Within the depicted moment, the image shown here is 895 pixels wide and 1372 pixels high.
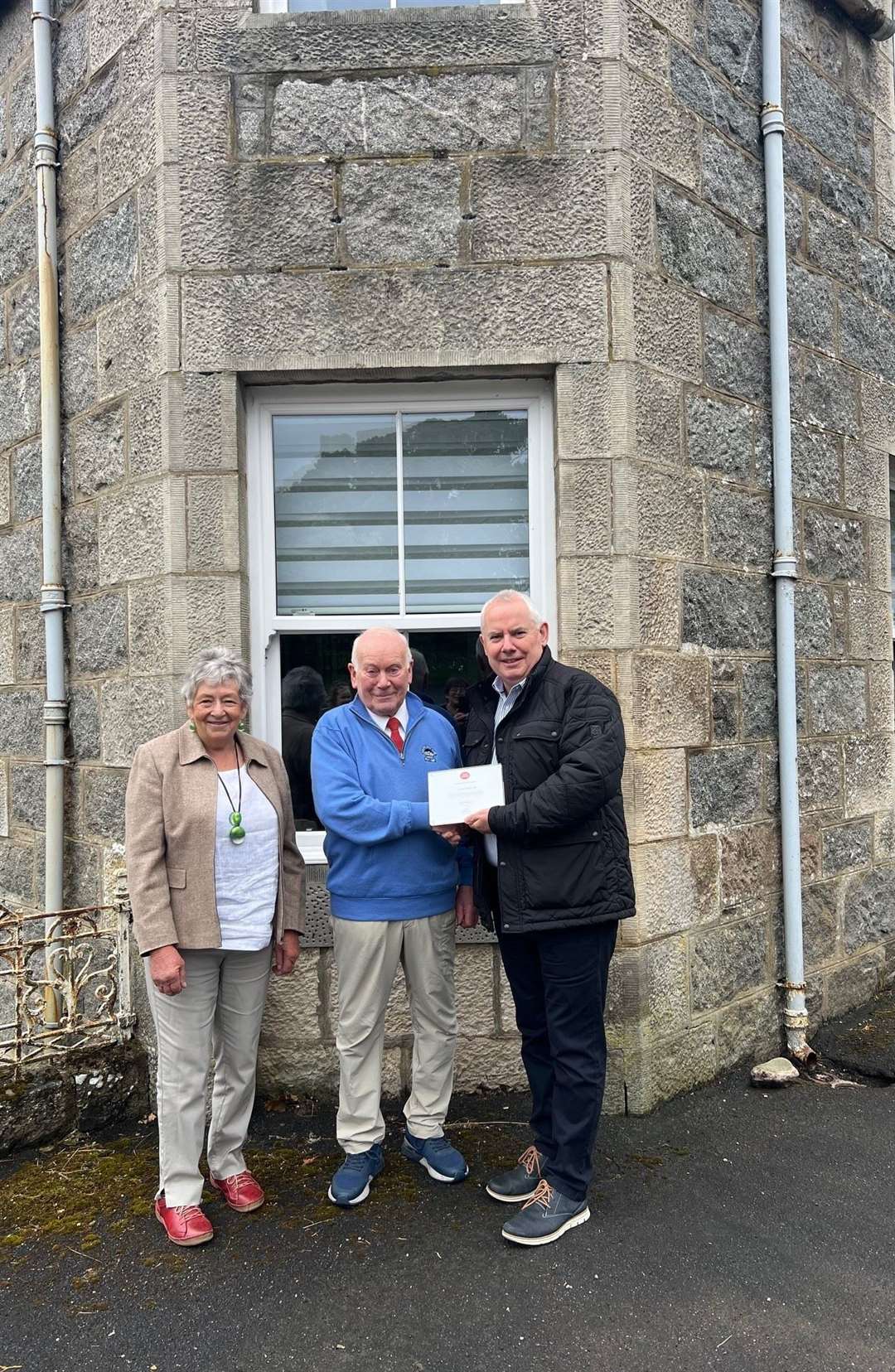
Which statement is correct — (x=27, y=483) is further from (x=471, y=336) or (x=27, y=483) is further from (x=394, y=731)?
(x=394, y=731)

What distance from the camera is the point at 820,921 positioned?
481 cm

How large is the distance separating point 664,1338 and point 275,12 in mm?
4718

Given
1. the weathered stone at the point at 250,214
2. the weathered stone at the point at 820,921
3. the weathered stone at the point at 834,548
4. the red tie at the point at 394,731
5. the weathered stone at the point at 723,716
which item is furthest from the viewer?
the weathered stone at the point at 834,548

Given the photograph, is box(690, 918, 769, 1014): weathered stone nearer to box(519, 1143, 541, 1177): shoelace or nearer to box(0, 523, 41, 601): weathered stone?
box(519, 1143, 541, 1177): shoelace

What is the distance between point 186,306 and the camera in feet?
12.7

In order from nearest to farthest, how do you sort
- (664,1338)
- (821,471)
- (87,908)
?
1. (664,1338)
2. (87,908)
3. (821,471)

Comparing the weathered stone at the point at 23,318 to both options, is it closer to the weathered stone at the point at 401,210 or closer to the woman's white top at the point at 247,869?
the weathered stone at the point at 401,210

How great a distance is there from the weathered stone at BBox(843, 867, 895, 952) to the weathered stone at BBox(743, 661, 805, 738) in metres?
1.08

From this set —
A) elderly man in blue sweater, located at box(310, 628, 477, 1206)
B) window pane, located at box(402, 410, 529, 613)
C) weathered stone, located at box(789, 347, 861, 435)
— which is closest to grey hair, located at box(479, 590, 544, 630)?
elderly man in blue sweater, located at box(310, 628, 477, 1206)

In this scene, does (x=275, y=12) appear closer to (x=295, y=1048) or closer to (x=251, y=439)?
(x=251, y=439)

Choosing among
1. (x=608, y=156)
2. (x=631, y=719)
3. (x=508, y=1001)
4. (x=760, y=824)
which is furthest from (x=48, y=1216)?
(x=608, y=156)

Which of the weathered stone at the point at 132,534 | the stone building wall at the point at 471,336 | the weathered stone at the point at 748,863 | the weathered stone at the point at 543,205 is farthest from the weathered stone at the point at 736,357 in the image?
the weathered stone at the point at 132,534

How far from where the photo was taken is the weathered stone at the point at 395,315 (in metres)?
3.88

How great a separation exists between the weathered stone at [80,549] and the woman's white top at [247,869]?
1.58 metres
